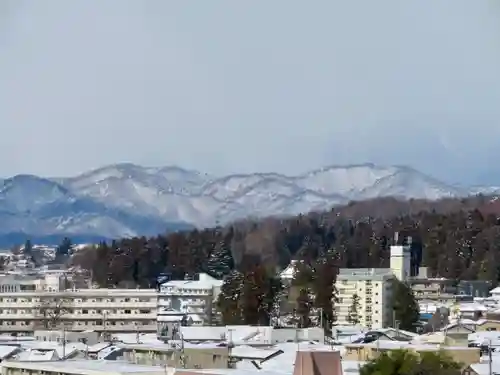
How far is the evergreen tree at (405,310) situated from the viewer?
45875 millimetres

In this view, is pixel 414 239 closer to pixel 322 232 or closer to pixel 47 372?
pixel 322 232

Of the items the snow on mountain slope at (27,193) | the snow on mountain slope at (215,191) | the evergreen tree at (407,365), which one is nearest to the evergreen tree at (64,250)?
the snow on mountain slope at (215,191)

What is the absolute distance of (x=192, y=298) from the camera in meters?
54.1

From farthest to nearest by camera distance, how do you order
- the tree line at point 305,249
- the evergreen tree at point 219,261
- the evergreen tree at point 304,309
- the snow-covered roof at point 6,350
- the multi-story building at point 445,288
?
the evergreen tree at point 219,261, the tree line at point 305,249, the multi-story building at point 445,288, the evergreen tree at point 304,309, the snow-covered roof at point 6,350

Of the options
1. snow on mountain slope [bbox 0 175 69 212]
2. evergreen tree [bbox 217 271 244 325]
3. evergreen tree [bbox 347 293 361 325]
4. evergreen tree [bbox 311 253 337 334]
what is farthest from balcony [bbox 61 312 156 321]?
snow on mountain slope [bbox 0 175 69 212]

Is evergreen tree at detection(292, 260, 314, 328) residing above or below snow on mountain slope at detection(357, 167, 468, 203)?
below

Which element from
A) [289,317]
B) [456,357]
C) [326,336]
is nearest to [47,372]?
[456,357]

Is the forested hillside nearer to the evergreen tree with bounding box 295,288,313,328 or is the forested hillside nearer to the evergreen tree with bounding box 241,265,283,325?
the evergreen tree with bounding box 241,265,283,325

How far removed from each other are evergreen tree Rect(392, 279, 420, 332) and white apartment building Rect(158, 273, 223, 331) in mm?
6704

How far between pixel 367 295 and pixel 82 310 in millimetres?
8893

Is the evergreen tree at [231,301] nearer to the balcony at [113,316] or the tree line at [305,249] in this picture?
the balcony at [113,316]

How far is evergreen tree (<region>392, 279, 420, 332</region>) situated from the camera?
151 ft

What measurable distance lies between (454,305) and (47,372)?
32396 mm

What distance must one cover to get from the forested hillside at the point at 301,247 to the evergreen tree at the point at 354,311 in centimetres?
880
